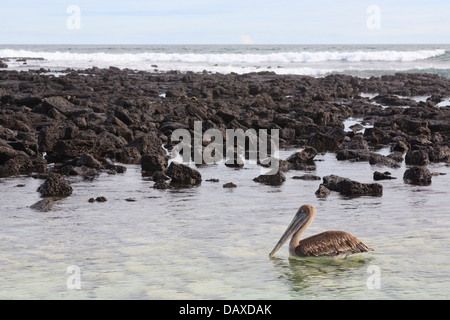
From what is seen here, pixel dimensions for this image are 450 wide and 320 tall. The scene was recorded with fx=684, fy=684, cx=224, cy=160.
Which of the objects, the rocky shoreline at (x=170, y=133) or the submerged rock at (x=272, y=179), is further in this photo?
the rocky shoreline at (x=170, y=133)

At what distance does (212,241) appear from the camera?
10750mm

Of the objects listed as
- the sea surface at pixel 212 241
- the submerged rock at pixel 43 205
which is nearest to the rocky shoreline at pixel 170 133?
the sea surface at pixel 212 241

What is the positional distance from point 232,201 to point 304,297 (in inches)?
218

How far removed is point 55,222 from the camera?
1180 centimetres

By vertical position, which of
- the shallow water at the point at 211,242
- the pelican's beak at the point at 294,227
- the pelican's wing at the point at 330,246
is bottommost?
the shallow water at the point at 211,242

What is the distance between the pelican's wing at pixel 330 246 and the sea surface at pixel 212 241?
0.66 ft

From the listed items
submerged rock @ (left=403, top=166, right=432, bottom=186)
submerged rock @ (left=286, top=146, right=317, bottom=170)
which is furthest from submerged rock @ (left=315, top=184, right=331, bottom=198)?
submerged rock @ (left=286, top=146, right=317, bottom=170)

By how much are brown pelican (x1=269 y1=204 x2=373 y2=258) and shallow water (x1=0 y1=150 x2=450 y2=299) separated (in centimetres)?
20

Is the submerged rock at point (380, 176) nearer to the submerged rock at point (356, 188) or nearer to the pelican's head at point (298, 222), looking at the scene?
the submerged rock at point (356, 188)

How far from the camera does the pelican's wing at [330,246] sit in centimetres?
952

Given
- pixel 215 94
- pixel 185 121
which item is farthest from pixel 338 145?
pixel 215 94

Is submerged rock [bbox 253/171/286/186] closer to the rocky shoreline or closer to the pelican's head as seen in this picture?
the rocky shoreline

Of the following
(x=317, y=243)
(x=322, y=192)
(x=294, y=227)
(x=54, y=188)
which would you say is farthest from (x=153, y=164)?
(x=317, y=243)
